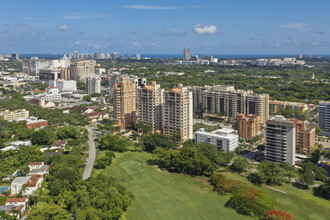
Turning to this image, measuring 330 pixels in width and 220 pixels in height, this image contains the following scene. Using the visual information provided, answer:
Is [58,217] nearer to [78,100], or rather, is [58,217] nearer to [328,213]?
[328,213]

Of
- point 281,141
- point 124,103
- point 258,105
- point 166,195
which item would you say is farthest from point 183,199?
point 258,105

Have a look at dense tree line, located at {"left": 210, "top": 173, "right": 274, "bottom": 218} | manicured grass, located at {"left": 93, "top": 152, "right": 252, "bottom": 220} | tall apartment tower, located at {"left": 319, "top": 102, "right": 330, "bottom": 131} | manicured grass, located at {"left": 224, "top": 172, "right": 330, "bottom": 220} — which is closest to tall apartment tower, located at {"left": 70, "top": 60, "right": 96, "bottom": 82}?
manicured grass, located at {"left": 93, "top": 152, "right": 252, "bottom": 220}

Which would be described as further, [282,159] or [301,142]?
[301,142]

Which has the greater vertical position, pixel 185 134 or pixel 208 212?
pixel 185 134

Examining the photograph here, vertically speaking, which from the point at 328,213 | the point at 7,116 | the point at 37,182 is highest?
the point at 7,116

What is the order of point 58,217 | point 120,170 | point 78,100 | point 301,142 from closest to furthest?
1. point 58,217
2. point 120,170
3. point 301,142
4. point 78,100

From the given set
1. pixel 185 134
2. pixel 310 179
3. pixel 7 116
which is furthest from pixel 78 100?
pixel 310 179

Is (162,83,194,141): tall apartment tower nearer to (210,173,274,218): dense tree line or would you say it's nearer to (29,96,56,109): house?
(210,173,274,218): dense tree line

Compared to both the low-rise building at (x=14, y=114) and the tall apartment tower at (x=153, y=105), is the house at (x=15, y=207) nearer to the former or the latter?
the tall apartment tower at (x=153, y=105)
